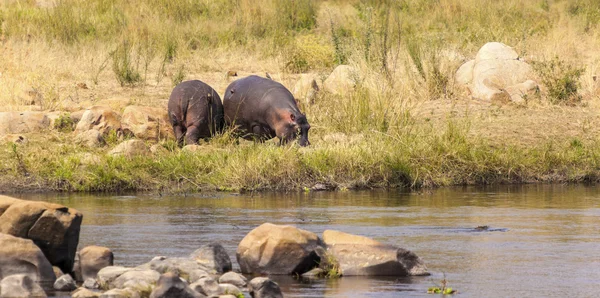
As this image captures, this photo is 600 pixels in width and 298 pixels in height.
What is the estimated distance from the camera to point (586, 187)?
14.8 m

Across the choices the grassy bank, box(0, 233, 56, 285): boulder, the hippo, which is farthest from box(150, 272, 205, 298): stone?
the hippo

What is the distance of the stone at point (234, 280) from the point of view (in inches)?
310

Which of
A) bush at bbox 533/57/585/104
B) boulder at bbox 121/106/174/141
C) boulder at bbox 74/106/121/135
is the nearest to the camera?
boulder at bbox 74/106/121/135

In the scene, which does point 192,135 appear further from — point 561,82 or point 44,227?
point 44,227

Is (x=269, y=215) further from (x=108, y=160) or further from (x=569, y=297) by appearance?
(x=569, y=297)

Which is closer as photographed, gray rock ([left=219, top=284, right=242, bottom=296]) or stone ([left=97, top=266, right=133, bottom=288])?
gray rock ([left=219, top=284, right=242, bottom=296])

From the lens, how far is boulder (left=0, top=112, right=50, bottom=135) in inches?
655

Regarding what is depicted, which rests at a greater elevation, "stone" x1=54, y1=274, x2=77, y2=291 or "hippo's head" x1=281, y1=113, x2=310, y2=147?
"hippo's head" x1=281, y1=113, x2=310, y2=147

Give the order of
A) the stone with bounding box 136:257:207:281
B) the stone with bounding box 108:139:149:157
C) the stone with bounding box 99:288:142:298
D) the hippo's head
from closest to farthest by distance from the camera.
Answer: the stone with bounding box 99:288:142:298 < the stone with bounding box 136:257:207:281 < the stone with bounding box 108:139:149:157 < the hippo's head

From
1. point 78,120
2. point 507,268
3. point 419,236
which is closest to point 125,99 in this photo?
point 78,120

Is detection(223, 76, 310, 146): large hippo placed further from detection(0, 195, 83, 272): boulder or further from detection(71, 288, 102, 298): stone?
detection(71, 288, 102, 298): stone

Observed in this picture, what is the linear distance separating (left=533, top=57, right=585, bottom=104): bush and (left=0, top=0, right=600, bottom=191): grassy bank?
24 millimetres

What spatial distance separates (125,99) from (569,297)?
11858mm

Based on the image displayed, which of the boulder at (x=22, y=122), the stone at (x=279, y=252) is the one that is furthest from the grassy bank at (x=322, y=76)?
the stone at (x=279, y=252)
